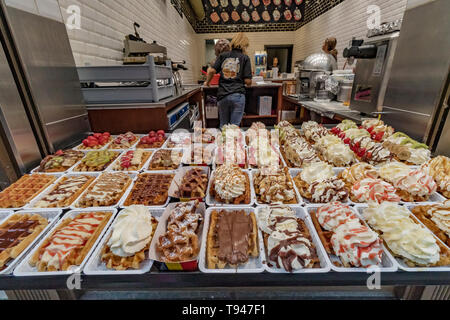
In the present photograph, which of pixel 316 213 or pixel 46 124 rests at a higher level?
pixel 46 124

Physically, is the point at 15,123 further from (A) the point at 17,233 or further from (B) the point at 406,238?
(B) the point at 406,238

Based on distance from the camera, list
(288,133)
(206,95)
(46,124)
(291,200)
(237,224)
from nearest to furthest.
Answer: (237,224)
(291,200)
(46,124)
(288,133)
(206,95)

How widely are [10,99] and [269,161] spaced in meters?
2.00

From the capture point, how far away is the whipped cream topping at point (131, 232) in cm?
98

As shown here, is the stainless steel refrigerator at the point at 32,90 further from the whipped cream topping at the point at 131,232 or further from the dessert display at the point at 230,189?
the dessert display at the point at 230,189

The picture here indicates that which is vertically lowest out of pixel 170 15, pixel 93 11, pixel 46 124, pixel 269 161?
pixel 269 161

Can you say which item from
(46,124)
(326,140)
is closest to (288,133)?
(326,140)

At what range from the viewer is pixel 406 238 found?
962 mm

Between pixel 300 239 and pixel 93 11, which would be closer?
pixel 300 239

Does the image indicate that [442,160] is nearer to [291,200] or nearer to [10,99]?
[291,200]

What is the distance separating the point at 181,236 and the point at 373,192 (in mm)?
1132

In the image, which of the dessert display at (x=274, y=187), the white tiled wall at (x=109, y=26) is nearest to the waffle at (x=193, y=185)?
the dessert display at (x=274, y=187)

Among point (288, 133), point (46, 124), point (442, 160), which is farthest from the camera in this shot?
point (288, 133)

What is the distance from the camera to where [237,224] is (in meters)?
1.14
